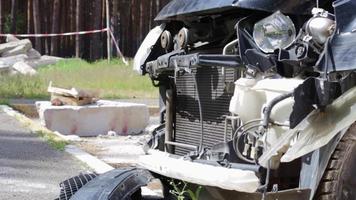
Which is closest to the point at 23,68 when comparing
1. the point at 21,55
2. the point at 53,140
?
the point at 21,55

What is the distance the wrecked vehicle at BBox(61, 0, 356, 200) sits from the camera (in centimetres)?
380

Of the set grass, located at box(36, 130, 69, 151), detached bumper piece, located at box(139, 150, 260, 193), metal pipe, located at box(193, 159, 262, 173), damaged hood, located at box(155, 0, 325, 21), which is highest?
damaged hood, located at box(155, 0, 325, 21)

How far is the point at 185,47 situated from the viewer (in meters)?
4.95

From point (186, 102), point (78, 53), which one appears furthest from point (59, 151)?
point (78, 53)

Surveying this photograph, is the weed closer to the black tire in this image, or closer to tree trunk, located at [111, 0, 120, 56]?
the black tire

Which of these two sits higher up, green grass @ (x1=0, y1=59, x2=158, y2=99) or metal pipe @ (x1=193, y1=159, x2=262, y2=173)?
metal pipe @ (x1=193, y1=159, x2=262, y2=173)

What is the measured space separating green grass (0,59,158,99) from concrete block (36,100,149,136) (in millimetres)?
2442

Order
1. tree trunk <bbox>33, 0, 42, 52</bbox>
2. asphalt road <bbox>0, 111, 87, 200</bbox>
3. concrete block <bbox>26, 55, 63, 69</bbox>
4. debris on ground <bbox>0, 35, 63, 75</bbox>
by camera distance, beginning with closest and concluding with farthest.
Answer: asphalt road <bbox>0, 111, 87, 200</bbox>
debris on ground <bbox>0, 35, 63, 75</bbox>
concrete block <bbox>26, 55, 63, 69</bbox>
tree trunk <bbox>33, 0, 42, 52</bbox>

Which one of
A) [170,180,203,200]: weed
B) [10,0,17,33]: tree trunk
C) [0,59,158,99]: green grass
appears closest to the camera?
[170,180,203,200]: weed

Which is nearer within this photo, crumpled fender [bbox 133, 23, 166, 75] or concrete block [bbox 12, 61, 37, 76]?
crumpled fender [bbox 133, 23, 166, 75]

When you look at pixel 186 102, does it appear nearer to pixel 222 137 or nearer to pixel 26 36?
pixel 222 137

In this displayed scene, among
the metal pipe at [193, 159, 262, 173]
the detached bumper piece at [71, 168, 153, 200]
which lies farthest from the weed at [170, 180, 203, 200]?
the metal pipe at [193, 159, 262, 173]

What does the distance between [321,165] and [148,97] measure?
13382mm

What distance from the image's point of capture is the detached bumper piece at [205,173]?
4.09 m
